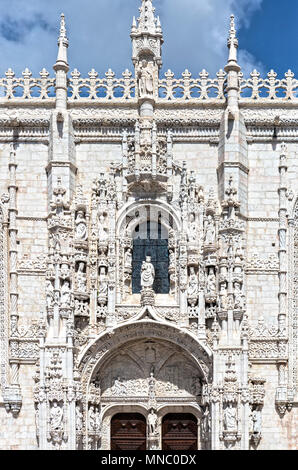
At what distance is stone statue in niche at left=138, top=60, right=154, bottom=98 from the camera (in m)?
27.9

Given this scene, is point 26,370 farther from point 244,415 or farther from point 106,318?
point 244,415

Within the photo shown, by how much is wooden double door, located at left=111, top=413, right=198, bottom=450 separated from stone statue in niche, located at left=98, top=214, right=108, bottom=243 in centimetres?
357

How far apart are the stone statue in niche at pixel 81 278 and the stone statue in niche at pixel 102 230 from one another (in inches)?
25.9

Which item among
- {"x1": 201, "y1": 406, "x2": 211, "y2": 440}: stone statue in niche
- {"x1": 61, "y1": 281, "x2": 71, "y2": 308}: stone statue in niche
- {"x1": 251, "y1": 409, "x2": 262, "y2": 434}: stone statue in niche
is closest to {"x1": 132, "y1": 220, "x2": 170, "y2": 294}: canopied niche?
{"x1": 61, "y1": 281, "x2": 71, "y2": 308}: stone statue in niche

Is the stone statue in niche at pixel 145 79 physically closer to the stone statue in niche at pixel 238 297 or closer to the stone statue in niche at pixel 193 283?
the stone statue in niche at pixel 193 283

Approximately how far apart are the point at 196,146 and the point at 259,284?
124 inches

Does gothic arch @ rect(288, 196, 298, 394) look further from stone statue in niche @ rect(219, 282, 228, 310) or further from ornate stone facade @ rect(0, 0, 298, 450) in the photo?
stone statue in niche @ rect(219, 282, 228, 310)

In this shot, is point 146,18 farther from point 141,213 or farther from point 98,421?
point 98,421

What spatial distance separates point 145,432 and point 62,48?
8014mm

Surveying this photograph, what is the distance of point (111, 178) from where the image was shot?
27.8m

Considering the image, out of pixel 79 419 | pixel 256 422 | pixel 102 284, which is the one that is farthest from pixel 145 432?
pixel 102 284

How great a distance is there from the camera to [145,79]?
91.5 feet

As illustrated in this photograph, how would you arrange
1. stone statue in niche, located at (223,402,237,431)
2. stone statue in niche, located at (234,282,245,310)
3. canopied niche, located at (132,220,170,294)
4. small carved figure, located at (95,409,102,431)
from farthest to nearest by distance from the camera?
canopied niche, located at (132,220,170,294) < small carved figure, located at (95,409,102,431) < stone statue in niche, located at (234,282,245,310) < stone statue in niche, located at (223,402,237,431)

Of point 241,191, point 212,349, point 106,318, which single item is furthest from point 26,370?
point 241,191
